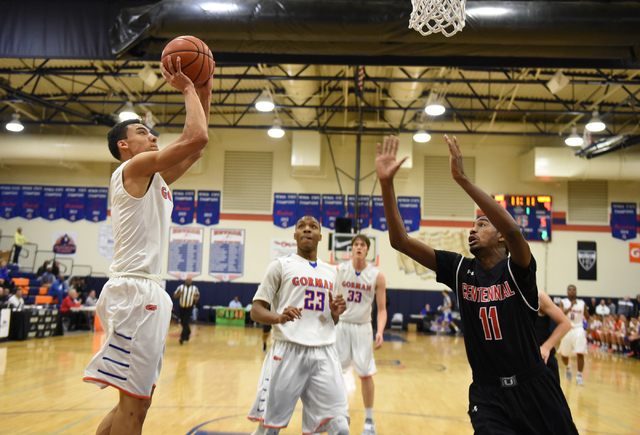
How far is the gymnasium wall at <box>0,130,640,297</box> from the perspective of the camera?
1892 cm

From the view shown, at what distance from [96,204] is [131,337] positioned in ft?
63.7

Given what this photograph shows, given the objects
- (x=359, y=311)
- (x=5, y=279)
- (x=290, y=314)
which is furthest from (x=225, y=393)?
(x=5, y=279)

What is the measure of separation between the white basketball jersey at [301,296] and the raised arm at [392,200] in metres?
1.17

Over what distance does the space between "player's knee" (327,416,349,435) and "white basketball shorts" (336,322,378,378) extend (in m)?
2.25

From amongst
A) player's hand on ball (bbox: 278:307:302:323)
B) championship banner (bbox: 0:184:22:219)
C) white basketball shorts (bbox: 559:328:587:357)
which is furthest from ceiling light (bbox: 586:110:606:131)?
championship banner (bbox: 0:184:22:219)

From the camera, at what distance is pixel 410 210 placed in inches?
769

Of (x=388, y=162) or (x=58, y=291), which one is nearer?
(x=388, y=162)

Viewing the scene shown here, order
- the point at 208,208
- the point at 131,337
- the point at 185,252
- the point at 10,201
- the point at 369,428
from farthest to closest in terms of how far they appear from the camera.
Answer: the point at 10,201 < the point at 208,208 < the point at 185,252 < the point at 369,428 < the point at 131,337

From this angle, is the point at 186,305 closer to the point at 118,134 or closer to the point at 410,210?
the point at 410,210

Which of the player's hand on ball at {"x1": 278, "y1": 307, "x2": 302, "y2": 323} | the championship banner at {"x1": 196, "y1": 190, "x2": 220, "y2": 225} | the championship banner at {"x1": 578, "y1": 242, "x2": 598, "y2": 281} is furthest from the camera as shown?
the championship banner at {"x1": 196, "y1": 190, "x2": 220, "y2": 225}

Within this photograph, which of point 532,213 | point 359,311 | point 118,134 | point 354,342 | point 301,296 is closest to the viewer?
point 118,134

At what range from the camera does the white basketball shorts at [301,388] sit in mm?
3600

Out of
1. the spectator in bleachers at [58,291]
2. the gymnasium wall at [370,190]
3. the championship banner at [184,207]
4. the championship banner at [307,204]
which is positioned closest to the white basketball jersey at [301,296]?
the spectator in bleachers at [58,291]

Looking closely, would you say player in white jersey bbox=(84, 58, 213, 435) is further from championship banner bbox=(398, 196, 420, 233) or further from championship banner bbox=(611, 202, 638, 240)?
championship banner bbox=(611, 202, 638, 240)
